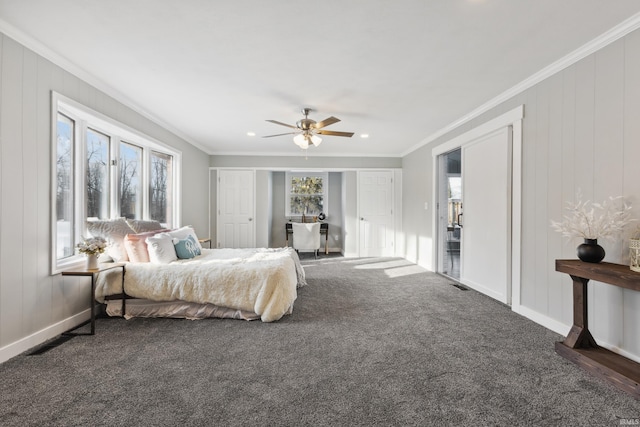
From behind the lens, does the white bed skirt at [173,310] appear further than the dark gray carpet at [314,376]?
Yes

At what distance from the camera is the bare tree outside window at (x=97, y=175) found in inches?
127

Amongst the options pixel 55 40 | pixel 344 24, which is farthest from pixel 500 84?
pixel 55 40

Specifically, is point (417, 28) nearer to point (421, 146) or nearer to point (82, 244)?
point (82, 244)

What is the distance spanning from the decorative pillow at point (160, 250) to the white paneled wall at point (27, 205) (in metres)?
0.68

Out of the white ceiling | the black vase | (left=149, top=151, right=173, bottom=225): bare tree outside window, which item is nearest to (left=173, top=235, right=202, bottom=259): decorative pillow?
(left=149, top=151, right=173, bottom=225): bare tree outside window

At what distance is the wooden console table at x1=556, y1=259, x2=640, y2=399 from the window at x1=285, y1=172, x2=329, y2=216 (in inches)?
228

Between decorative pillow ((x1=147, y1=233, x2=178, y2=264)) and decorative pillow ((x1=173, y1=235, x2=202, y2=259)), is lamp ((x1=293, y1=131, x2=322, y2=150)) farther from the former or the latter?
decorative pillow ((x1=147, y1=233, x2=178, y2=264))

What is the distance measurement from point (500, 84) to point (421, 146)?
2682mm

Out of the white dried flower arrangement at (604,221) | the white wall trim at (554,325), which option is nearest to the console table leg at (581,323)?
the white wall trim at (554,325)

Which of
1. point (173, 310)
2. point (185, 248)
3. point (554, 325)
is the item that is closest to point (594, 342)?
point (554, 325)

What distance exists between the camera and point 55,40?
90.7 inches

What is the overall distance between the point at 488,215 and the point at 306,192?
4.71m

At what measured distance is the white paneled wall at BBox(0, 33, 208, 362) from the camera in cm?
213

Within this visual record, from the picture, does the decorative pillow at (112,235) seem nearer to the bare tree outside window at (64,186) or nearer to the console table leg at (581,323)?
the bare tree outside window at (64,186)
